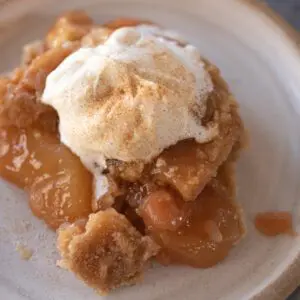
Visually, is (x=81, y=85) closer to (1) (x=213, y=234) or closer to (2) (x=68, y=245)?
(2) (x=68, y=245)

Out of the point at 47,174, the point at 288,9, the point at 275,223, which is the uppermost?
the point at 288,9

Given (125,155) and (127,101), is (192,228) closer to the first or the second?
(125,155)

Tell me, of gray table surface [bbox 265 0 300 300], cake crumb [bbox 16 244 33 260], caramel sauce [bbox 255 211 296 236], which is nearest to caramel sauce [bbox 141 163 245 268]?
caramel sauce [bbox 255 211 296 236]

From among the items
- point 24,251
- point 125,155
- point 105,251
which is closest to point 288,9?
point 125,155

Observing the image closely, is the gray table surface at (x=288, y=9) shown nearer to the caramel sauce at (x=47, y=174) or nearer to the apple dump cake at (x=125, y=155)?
the apple dump cake at (x=125, y=155)

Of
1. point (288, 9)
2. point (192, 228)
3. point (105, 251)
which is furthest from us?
point (288, 9)

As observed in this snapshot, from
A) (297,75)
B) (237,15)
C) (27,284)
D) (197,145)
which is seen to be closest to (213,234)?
(197,145)

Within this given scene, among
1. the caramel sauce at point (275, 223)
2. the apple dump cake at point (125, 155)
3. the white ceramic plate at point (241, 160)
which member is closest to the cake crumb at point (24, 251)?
the white ceramic plate at point (241, 160)
